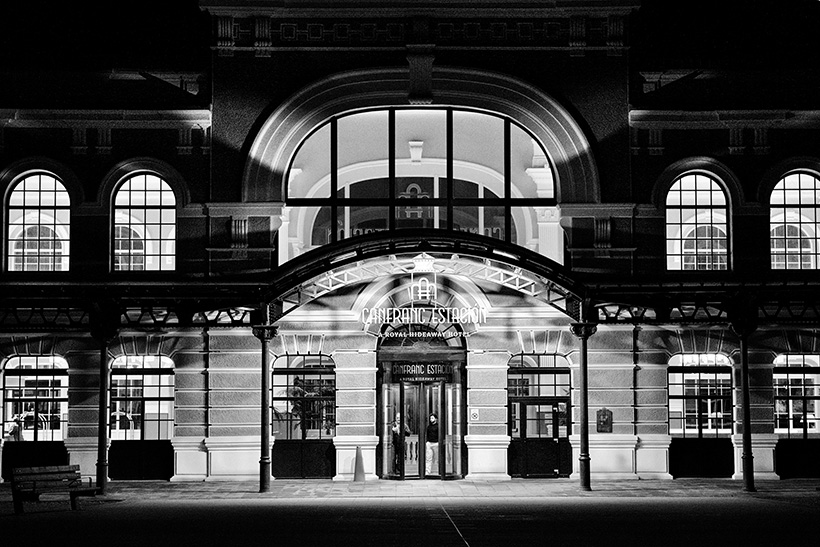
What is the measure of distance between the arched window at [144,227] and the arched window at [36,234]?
52.7 inches

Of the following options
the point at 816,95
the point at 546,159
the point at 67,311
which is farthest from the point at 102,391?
the point at 816,95

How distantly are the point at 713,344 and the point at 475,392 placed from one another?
610 centimetres

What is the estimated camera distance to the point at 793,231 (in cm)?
2933

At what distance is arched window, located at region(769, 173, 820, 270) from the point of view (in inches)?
1153

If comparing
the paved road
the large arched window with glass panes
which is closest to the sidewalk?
the paved road

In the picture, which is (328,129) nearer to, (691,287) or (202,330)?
(202,330)

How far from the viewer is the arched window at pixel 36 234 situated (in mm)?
29141

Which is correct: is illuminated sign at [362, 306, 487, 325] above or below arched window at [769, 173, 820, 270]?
below

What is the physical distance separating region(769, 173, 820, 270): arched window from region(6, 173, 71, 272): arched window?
18.0m

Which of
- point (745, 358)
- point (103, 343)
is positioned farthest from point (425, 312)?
point (103, 343)

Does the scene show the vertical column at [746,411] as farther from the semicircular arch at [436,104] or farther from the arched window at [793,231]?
the semicircular arch at [436,104]

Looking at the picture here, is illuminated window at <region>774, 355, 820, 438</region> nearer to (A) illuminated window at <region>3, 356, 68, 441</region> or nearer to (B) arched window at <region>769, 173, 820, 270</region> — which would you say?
(B) arched window at <region>769, 173, 820, 270</region>

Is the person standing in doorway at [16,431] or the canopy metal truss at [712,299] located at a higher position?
the canopy metal truss at [712,299]

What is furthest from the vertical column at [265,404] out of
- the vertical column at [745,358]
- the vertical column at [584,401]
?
the vertical column at [745,358]
